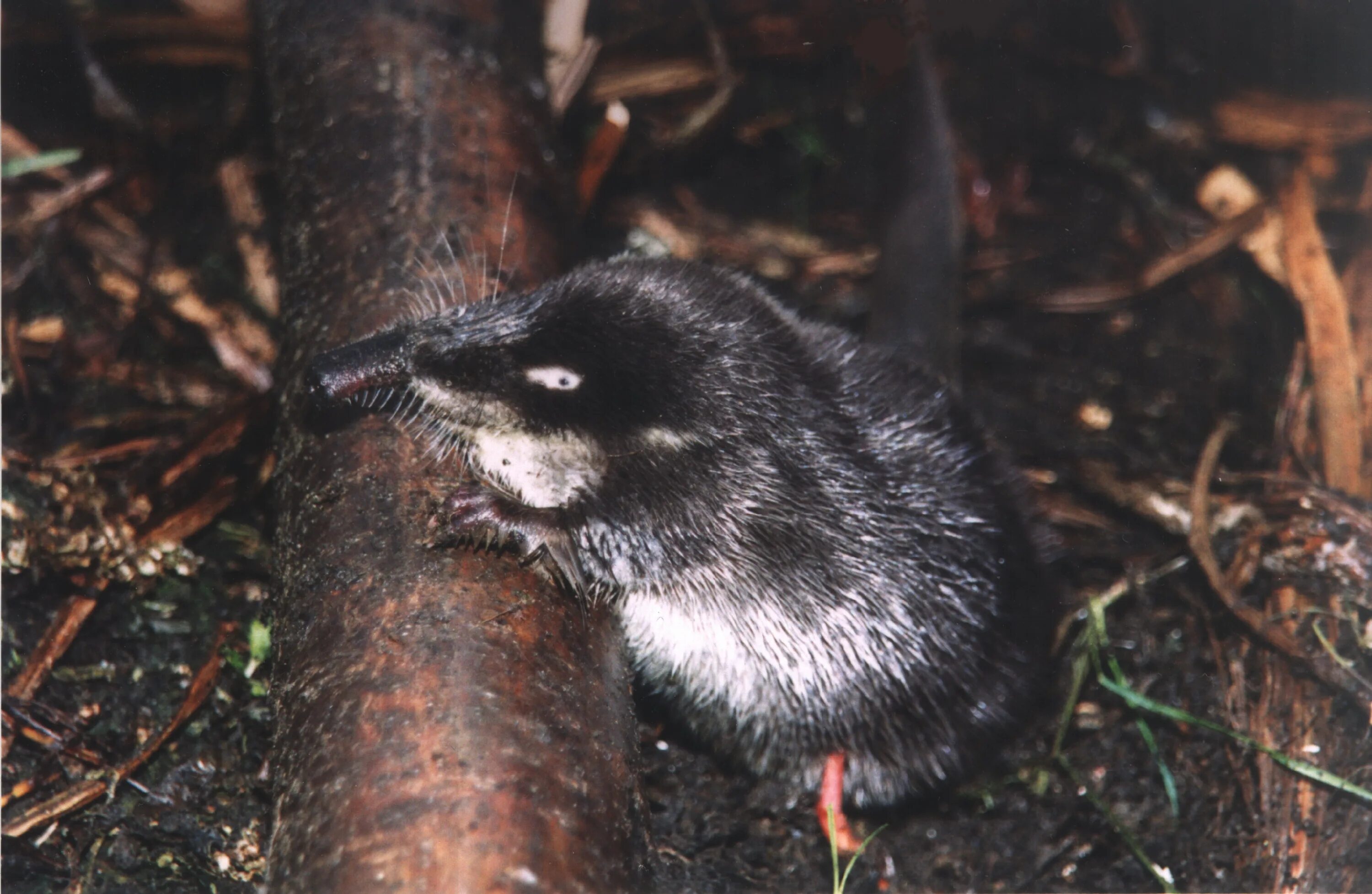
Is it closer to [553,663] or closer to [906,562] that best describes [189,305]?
[553,663]

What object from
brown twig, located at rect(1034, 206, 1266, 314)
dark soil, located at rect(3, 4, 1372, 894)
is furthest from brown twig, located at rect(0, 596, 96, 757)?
brown twig, located at rect(1034, 206, 1266, 314)

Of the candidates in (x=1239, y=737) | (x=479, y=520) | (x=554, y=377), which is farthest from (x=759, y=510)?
(x=1239, y=737)

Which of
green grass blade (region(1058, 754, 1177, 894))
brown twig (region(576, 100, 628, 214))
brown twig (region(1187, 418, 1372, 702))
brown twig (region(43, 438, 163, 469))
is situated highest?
brown twig (region(576, 100, 628, 214))

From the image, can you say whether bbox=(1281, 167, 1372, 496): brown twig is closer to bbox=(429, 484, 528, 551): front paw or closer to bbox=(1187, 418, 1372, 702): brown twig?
bbox=(1187, 418, 1372, 702): brown twig

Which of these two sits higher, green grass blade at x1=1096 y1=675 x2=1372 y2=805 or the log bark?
the log bark

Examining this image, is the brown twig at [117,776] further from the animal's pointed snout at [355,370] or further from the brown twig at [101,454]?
the animal's pointed snout at [355,370]

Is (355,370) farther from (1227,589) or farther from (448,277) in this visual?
(1227,589)
